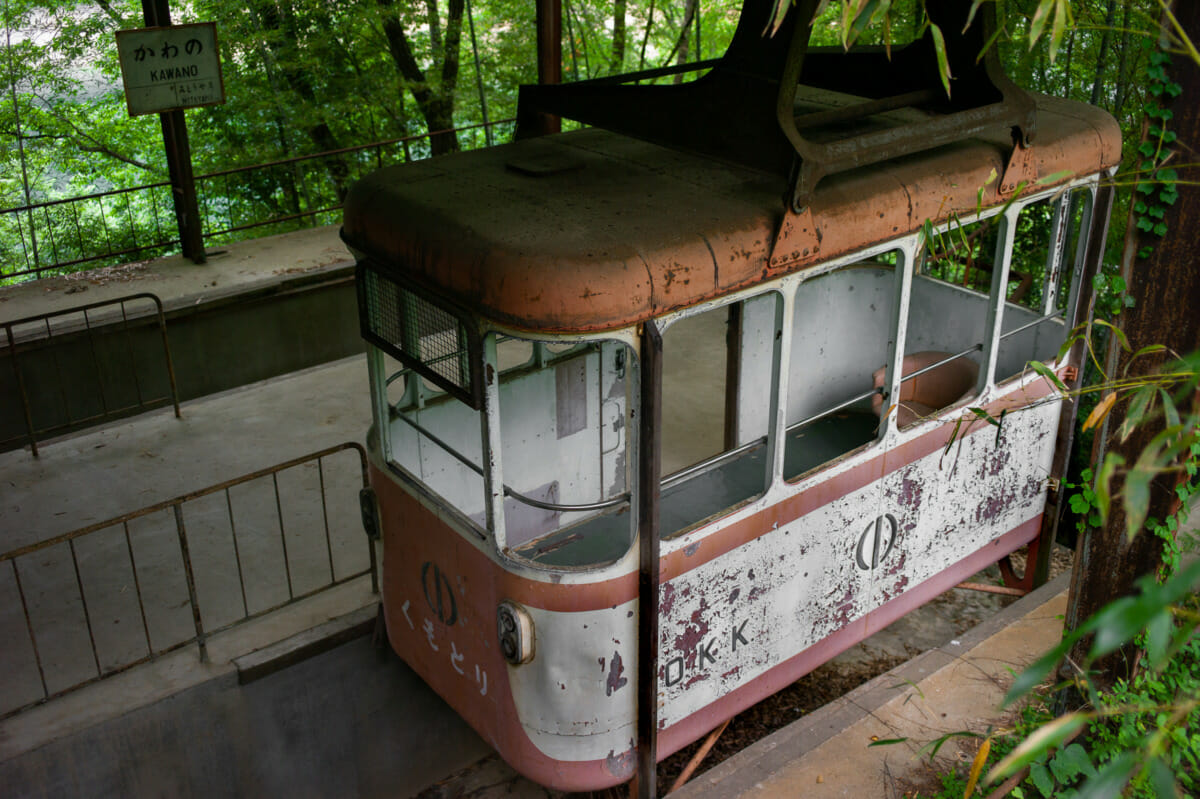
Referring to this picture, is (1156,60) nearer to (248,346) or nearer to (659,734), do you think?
(659,734)

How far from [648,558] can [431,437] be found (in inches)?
41.4

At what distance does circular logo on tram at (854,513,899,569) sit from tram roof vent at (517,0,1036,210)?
165cm

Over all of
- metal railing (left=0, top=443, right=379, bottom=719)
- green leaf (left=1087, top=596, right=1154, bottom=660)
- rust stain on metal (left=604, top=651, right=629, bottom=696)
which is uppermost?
green leaf (left=1087, top=596, right=1154, bottom=660)

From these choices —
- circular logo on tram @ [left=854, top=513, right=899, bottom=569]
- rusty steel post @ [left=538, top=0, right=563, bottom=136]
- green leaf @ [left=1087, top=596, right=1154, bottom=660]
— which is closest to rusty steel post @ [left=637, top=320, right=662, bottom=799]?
circular logo on tram @ [left=854, top=513, right=899, bottom=569]

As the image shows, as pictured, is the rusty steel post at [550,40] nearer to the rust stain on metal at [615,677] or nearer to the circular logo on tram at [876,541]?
the circular logo on tram at [876,541]

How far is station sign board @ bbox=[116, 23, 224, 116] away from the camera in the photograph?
8.38m

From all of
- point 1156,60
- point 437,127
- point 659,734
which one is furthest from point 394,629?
point 437,127

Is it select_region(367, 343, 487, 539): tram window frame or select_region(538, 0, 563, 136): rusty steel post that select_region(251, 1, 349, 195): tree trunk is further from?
select_region(367, 343, 487, 539): tram window frame

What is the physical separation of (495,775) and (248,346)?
4844 mm

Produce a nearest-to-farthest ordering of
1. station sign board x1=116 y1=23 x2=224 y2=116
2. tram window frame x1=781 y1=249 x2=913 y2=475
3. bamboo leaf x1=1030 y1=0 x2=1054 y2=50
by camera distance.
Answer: bamboo leaf x1=1030 y1=0 x2=1054 y2=50, tram window frame x1=781 y1=249 x2=913 y2=475, station sign board x1=116 y1=23 x2=224 y2=116

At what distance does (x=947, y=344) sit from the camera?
6.36m

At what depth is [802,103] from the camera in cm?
507

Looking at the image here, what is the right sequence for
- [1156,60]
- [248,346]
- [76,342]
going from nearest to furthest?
[1156,60]
[76,342]
[248,346]

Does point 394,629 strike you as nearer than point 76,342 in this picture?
Yes
